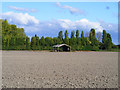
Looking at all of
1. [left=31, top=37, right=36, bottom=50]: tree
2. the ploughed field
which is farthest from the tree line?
the ploughed field

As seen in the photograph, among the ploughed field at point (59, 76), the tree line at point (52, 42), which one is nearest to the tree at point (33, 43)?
the tree line at point (52, 42)

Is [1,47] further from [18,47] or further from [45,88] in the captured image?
[45,88]

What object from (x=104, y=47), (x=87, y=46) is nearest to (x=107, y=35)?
(x=104, y=47)

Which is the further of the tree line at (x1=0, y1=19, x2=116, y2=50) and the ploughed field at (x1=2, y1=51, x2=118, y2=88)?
the tree line at (x1=0, y1=19, x2=116, y2=50)

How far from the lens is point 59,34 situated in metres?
48.9

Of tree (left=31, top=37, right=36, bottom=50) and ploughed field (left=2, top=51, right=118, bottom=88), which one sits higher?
tree (left=31, top=37, right=36, bottom=50)

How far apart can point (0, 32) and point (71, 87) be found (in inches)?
1855

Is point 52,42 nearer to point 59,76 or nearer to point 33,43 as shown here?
point 33,43

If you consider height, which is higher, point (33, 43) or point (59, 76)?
point (33, 43)

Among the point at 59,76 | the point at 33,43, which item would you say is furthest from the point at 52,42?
the point at 59,76

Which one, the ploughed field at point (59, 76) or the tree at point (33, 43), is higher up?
the tree at point (33, 43)

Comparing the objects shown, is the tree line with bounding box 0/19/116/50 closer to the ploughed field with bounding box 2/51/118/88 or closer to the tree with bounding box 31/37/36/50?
the tree with bounding box 31/37/36/50

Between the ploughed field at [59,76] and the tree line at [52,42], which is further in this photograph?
the tree line at [52,42]

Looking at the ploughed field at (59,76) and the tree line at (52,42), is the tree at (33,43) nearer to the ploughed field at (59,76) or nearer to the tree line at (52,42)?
the tree line at (52,42)
